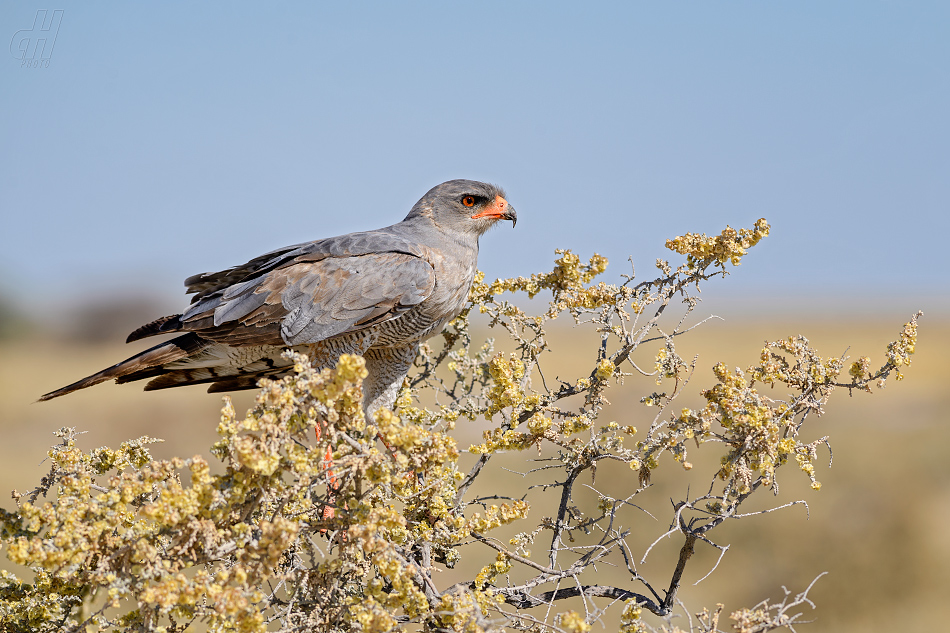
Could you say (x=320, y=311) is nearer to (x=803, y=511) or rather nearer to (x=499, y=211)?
(x=499, y=211)

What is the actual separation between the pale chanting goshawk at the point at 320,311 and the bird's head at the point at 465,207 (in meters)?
0.10

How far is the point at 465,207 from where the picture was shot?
4781 mm

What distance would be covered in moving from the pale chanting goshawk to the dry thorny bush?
79 cm

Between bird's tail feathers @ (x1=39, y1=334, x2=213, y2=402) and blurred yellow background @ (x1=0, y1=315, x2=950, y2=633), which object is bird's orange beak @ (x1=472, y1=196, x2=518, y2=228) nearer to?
bird's tail feathers @ (x1=39, y1=334, x2=213, y2=402)

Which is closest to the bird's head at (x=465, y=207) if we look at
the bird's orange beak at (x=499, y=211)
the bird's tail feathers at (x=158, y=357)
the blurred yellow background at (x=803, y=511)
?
the bird's orange beak at (x=499, y=211)

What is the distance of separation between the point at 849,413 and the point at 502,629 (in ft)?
66.6

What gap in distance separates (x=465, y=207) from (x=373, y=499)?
2834 mm

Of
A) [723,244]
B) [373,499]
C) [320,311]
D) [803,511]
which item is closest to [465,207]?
[320,311]

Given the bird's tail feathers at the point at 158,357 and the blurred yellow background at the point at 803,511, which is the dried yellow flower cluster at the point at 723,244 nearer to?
the bird's tail feathers at the point at 158,357

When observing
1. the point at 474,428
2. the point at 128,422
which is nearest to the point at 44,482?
the point at 474,428

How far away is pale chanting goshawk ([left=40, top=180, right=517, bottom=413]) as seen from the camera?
401 cm

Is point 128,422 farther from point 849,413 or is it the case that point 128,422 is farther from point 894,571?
point 849,413

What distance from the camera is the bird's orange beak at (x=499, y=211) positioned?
15.7 feet

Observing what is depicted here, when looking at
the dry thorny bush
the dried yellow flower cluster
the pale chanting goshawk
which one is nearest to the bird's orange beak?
the pale chanting goshawk
